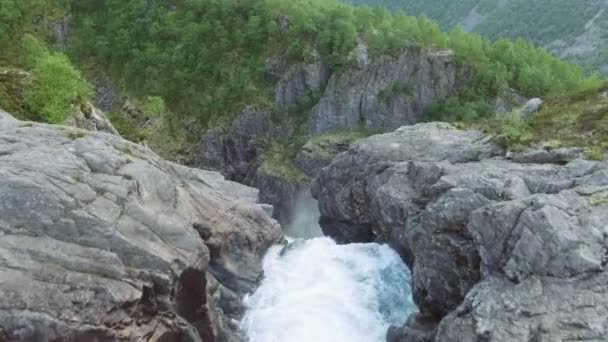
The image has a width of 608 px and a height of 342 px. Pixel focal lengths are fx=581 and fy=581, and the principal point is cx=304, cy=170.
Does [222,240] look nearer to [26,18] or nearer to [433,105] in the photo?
[433,105]

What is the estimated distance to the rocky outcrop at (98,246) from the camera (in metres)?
28.6

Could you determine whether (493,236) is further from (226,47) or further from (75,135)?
(226,47)

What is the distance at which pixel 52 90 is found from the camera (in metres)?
55.2

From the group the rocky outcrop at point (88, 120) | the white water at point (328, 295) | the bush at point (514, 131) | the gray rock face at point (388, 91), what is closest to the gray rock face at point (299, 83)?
the gray rock face at point (388, 91)

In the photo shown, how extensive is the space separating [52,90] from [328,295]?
1278 inches

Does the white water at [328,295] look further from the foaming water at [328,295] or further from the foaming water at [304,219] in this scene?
the foaming water at [304,219]

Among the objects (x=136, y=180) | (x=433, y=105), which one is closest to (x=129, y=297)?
(x=136, y=180)

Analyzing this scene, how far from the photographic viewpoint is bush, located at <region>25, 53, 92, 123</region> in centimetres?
5438

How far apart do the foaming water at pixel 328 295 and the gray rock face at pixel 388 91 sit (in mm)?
49851

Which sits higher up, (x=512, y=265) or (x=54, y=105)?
(x=512, y=265)

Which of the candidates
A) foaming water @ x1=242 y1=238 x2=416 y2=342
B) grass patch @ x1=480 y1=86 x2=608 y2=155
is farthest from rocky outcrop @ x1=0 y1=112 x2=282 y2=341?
grass patch @ x1=480 y1=86 x2=608 y2=155

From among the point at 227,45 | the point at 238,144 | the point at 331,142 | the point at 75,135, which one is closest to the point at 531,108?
the point at 75,135

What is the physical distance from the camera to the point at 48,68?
5709cm

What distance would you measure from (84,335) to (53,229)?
6053 mm
